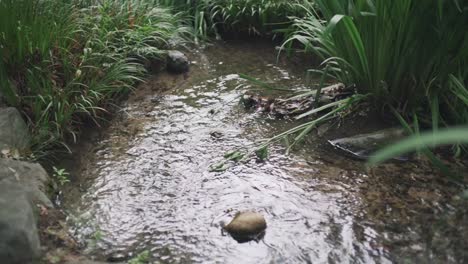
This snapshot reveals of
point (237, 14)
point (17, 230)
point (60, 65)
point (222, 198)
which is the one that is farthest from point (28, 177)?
point (237, 14)

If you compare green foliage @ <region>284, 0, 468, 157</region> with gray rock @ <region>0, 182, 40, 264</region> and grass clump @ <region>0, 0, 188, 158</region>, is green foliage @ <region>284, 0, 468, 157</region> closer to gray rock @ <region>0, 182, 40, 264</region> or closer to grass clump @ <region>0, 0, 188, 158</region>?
grass clump @ <region>0, 0, 188, 158</region>

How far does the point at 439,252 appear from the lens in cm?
209

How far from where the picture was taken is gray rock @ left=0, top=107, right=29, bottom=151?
8.99ft

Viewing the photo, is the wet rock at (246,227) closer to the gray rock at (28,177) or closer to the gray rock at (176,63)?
the gray rock at (28,177)

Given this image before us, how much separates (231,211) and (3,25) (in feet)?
6.14

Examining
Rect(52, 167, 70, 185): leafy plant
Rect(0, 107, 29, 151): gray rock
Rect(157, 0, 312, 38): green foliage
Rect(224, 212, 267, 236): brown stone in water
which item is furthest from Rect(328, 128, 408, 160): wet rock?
Rect(157, 0, 312, 38): green foliage

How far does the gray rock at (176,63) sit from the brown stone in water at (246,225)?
2435 mm

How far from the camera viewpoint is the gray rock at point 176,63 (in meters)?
4.45

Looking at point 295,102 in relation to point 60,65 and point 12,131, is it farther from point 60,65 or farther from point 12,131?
point 12,131

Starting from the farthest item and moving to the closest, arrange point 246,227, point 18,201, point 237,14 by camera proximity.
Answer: point 237,14, point 246,227, point 18,201

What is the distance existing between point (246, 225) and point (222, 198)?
0.34 meters

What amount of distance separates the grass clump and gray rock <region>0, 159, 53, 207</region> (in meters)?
0.39

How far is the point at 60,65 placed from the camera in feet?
10.8

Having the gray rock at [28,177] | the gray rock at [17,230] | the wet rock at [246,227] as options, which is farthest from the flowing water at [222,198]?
the gray rock at [17,230]
